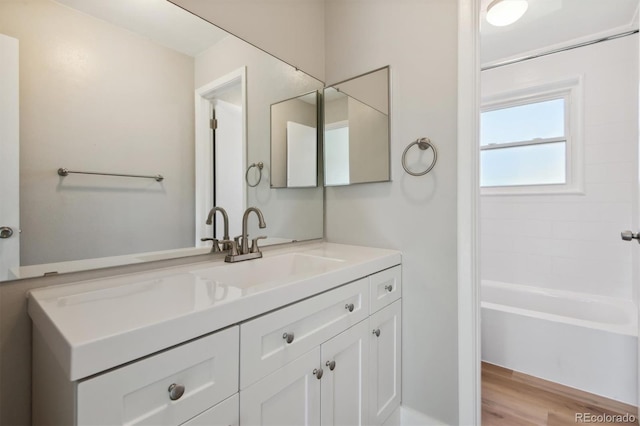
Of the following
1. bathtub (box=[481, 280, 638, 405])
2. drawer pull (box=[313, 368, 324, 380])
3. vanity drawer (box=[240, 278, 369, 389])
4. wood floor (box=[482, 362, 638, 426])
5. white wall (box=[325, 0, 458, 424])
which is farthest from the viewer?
bathtub (box=[481, 280, 638, 405])

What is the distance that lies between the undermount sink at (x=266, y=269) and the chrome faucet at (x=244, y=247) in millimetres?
33

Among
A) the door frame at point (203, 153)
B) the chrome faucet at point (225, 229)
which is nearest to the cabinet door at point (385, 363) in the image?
the chrome faucet at point (225, 229)

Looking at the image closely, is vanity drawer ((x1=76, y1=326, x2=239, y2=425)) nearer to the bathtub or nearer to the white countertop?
the white countertop

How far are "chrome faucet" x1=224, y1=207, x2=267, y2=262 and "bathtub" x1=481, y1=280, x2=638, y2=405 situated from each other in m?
1.66

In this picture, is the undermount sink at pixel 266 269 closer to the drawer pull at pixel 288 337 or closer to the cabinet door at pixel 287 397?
the drawer pull at pixel 288 337

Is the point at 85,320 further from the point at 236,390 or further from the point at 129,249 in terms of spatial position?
the point at 129,249

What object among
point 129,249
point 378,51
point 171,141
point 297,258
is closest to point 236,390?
point 129,249

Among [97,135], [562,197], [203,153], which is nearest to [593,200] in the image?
[562,197]

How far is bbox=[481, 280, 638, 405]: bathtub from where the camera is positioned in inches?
62.9

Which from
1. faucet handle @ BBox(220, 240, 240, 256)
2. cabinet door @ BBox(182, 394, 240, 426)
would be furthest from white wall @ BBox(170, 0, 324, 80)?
cabinet door @ BBox(182, 394, 240, 426)

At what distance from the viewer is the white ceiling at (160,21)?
91 cm

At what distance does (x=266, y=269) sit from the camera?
1283 mm

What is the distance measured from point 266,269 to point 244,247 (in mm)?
138

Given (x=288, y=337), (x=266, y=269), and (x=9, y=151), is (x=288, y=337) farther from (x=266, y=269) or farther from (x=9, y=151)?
(x=9, y=151)
